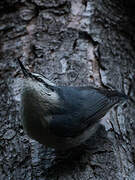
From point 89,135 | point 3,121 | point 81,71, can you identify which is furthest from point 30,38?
point 89,135

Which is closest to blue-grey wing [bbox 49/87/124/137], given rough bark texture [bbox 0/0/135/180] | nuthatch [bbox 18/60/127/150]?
nuthatch [bbox 18/60/127/150]

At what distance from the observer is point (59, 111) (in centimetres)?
351

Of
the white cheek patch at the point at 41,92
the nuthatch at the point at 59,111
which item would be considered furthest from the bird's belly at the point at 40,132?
the white cheek patch at the point at 41,92

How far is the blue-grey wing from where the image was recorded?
346 centimetres

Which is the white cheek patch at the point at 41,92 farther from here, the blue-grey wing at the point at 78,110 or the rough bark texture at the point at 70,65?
the rough bark texture at the point at 70,65

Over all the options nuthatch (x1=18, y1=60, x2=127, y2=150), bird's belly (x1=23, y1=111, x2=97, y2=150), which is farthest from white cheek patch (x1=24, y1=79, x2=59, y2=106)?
bird's belly (x1=23, y1=111, x2=97, y2=150)

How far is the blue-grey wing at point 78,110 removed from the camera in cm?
346

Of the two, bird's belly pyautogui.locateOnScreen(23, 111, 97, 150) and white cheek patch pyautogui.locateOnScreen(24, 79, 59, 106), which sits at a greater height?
white cheek patch pyautogui.locateOnScreen(24, 79, 59, 106)

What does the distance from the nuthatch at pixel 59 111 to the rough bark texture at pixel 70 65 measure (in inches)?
7.4

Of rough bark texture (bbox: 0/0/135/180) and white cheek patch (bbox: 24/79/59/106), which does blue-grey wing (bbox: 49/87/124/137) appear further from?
rough bark texture (bbox: 0/0/135/180)

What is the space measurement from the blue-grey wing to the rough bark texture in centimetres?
20

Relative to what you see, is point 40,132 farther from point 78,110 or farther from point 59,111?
point 78,110

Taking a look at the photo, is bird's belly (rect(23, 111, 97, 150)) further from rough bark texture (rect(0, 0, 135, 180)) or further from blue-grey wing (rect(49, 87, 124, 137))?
rough bark texture (rect(0, 0, 135, 180))

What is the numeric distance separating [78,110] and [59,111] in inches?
8.4
